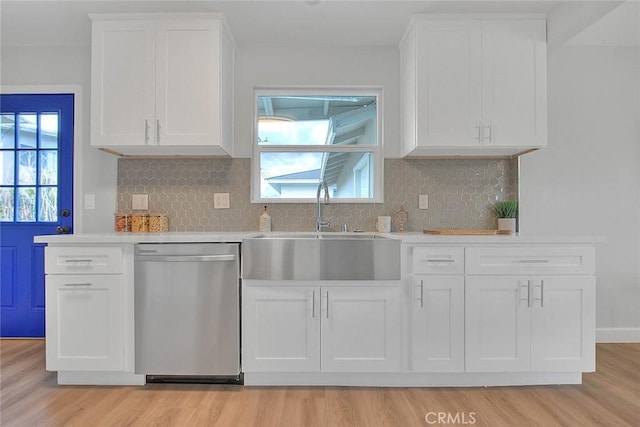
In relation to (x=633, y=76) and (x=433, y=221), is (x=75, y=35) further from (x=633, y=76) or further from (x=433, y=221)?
Answer: (x=633, y=76)

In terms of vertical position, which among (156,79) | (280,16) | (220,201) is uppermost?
(280,16)

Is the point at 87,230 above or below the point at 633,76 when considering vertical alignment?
below

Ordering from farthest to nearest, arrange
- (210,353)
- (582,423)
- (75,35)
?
(75,35)
(210,353)
(582,423)

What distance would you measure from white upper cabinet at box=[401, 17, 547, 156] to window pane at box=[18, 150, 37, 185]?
9.74 ft

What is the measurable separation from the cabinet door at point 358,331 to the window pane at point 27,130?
8.64 feet

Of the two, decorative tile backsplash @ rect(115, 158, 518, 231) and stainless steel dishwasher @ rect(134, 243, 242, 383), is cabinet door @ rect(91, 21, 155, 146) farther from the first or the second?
stainless steel dishwasher @ rect(134, 243, 242, 383)

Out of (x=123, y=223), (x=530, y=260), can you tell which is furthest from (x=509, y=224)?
(x=123, y=223)

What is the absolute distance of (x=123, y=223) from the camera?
2760 millimetres

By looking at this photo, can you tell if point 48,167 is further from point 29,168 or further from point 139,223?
point 139,223

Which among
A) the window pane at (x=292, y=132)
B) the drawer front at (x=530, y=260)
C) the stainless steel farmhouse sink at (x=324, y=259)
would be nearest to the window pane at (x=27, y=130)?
the window pane at (x=292, y=132)

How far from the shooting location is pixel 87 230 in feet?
9.57

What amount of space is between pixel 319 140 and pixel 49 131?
2.12m

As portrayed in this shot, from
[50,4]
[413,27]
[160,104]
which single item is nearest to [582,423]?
[413,27]

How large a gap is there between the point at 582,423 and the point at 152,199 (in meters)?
3.00
